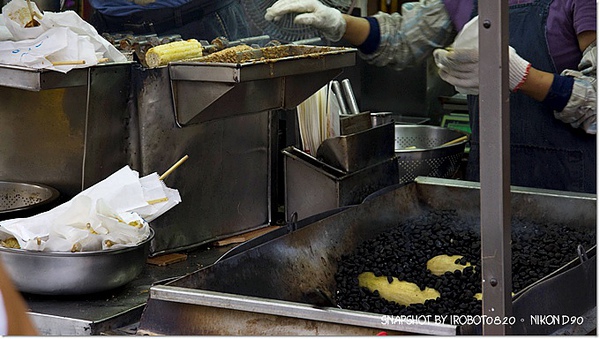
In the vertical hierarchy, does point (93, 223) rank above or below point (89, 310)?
above

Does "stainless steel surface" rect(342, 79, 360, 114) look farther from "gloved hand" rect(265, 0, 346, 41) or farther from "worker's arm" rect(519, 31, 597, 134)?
"worker's arm" rect(519, 31, 597, 134)

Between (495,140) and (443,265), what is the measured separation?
0.98 m

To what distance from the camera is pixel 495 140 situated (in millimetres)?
1744

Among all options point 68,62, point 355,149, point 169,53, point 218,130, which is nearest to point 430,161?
point 355,149

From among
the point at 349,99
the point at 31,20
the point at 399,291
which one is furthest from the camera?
the point at 349,99

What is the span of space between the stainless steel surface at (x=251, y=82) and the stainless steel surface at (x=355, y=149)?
201mm

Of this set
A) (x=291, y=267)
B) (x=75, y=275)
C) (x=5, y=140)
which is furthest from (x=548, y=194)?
(x=5, y=140)

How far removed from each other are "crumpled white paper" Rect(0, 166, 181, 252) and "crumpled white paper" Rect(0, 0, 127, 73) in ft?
1.31

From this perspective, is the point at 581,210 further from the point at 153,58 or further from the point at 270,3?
the point at 270,3

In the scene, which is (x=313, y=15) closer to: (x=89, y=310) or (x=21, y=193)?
(x=21, y=193)

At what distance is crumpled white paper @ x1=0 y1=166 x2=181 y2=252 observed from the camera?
2377mm

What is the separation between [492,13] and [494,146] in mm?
256

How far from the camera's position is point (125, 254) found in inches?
94.8

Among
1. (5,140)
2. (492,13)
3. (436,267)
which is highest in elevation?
(492,13)
